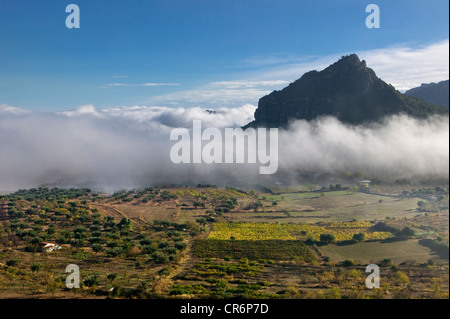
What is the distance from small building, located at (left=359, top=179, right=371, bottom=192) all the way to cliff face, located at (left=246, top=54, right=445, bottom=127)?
19673mm

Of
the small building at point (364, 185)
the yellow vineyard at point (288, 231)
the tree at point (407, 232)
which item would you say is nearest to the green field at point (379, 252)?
the tree at point (407, 232)

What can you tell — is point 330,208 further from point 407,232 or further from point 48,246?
point 48,246

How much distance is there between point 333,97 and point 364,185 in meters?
54.4

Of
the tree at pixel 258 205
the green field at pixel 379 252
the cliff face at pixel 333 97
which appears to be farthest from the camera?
the cliff face at pixel 333 97

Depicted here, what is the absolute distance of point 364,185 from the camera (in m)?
48.2

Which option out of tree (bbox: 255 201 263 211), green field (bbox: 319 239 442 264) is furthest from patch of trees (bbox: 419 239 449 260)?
tree (bbox: 255 201 263 211)

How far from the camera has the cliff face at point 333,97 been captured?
71913 mm

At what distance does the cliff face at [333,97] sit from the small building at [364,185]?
19.7 metres

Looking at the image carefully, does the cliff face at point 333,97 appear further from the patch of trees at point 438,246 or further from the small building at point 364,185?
the patch of trees at point 438,246

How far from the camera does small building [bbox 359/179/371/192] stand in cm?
4618

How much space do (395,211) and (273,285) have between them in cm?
2739

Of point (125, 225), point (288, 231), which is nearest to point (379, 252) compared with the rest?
point (288, 231)

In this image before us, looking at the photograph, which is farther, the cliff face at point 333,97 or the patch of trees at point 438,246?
the cliff face at point 333,97
